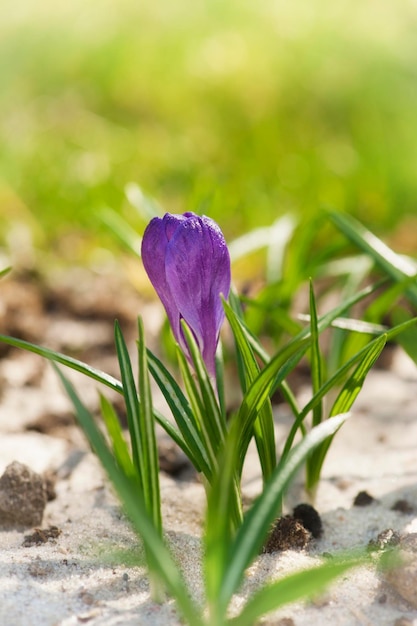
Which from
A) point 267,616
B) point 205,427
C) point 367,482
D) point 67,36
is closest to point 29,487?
point 205,427

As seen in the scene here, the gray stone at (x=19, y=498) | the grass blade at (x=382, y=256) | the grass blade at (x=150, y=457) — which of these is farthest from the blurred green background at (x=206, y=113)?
the grass blade at (x=150, y=457)

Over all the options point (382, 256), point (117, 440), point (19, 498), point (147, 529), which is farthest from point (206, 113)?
point (147, 529)

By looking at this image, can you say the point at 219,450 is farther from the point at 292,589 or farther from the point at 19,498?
the point at 19,498

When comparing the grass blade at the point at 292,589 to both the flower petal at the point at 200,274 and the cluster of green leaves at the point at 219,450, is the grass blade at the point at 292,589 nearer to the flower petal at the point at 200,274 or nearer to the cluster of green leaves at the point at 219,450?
the cluster of green leaves at the point at 219,450

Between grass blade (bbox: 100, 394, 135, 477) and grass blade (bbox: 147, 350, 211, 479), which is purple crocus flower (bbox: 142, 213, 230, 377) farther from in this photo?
grass blade (bbox: 100, 394, 135, 477)

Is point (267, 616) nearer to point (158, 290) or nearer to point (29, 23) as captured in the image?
point (158, 290)
